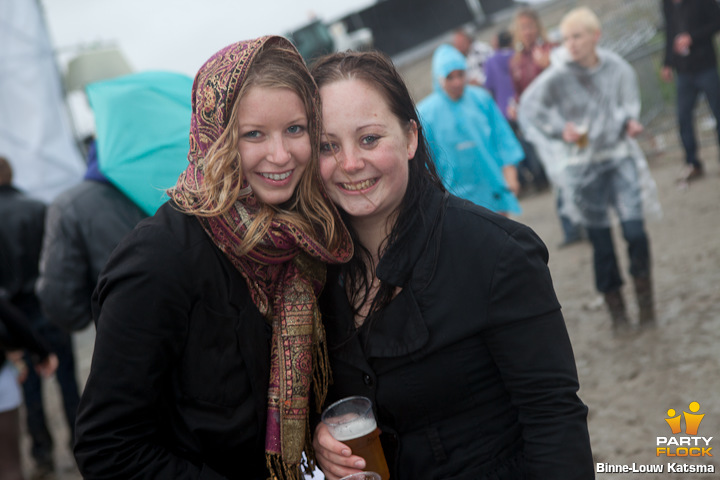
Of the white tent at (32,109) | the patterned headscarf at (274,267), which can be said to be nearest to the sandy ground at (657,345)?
the patterned headscarf at (274,267)

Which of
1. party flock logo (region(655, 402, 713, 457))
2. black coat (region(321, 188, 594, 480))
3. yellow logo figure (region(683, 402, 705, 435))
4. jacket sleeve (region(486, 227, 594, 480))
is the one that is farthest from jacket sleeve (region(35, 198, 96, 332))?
yellow logo figure (region(683, 402, 705, 435))

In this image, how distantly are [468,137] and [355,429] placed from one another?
375 cm

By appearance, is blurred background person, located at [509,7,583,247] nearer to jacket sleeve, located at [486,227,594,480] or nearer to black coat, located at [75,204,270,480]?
jacket sleeve, located at [486,227,594,480]

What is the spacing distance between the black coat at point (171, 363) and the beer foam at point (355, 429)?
217mm

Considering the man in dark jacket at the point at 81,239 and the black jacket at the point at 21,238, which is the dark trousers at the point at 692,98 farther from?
the black jacket at the point at 21,238

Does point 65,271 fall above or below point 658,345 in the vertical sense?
above

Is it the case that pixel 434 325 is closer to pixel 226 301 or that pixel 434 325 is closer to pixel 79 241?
pixel 226 301

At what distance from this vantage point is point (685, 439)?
3289 millimetres

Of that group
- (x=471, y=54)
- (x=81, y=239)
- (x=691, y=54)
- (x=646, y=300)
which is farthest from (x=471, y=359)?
(x=471, y=54)

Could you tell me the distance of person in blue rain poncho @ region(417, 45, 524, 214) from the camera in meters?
5.20

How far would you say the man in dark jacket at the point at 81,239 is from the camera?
10.7 feet

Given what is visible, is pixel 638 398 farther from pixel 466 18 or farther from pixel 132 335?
pixel 466 18

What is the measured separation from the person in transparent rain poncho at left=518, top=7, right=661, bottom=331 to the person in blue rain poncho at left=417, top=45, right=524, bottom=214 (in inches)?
19.4

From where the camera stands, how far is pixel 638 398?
152 inches
